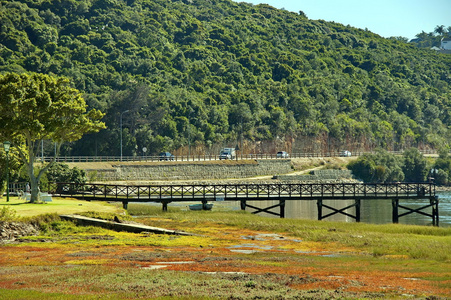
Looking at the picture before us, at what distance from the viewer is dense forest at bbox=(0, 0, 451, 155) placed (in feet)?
400

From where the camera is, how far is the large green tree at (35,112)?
48.4 m

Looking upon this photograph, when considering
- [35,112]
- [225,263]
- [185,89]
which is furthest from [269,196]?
[185,89]

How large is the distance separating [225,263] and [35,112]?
28139 mm

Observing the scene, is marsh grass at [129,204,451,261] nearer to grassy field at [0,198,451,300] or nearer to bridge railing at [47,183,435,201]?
grassy field at [0,198,451,300]

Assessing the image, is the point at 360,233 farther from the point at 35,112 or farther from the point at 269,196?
the point at 35,112

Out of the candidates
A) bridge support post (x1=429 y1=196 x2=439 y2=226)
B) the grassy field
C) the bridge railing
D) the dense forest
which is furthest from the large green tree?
the dense forest

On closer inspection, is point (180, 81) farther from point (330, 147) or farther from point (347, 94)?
point (347, 94)

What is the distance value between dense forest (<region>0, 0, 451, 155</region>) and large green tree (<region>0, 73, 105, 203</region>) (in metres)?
54.0

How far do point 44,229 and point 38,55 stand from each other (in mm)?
107112

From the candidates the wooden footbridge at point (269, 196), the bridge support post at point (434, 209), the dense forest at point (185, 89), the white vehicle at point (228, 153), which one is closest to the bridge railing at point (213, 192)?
the wooden footbridge at point (269, 196)

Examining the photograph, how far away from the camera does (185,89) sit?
146 m

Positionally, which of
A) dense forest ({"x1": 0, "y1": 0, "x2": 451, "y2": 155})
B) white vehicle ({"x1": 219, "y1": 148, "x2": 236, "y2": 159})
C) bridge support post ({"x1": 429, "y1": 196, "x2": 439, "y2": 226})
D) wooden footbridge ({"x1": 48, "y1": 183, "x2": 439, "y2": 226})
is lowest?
bridge support post ({"x1": 429, "y1": 196, "x2": 439, "y2": 226})

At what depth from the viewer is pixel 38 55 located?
137750 millimetres

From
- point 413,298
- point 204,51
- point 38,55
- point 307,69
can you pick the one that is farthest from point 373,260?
point 307,69
